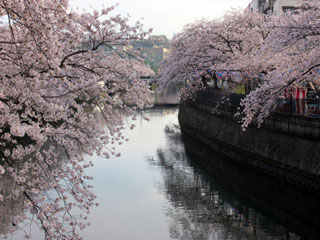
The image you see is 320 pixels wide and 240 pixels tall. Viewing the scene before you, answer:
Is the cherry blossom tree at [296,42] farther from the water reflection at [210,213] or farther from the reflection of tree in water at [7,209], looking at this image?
the reflection of tree in water at [7,209]

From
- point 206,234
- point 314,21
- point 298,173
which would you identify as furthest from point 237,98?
point 206,234

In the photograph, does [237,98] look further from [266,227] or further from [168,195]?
[266,227]

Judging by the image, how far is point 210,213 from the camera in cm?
1792

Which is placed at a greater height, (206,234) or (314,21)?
(314,21)

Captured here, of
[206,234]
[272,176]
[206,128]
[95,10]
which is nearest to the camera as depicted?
[95,10]

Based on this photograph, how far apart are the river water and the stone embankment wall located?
208cm

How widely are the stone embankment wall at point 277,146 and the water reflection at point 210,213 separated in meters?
2.12

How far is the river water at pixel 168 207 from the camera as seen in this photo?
15.6 meters

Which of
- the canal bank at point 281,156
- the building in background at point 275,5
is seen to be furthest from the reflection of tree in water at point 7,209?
the building in background at point 275,5

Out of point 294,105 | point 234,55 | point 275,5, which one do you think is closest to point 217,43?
point 234,55

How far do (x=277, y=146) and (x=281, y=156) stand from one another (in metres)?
0.94

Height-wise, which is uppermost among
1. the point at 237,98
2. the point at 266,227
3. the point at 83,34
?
the point at 83,34

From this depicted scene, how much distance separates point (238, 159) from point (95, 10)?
1772cm

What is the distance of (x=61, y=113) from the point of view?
9.62 metres
